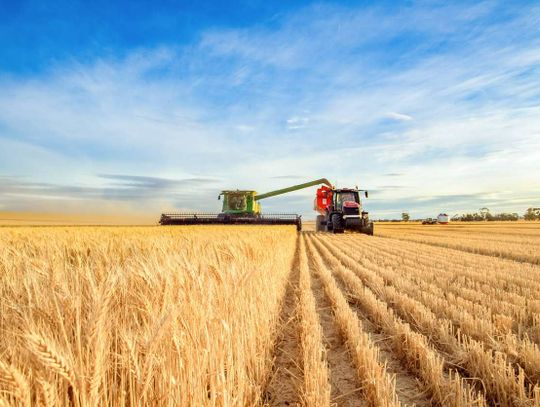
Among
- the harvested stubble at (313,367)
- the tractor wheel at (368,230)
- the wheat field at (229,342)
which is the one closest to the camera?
the wheat field at (229,342)

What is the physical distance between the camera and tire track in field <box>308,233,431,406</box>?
2.83 m

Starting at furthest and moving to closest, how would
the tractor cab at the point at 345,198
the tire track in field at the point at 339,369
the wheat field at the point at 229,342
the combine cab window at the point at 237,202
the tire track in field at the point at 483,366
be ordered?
the combine cab window at the point at 237,202 < the tractor cab at the point at 345,198 < the tire track in field at the point at 339,369 < the tire track in field at the point at 483,366 < the wheat field at the point at 229,342

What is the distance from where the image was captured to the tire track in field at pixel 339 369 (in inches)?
110

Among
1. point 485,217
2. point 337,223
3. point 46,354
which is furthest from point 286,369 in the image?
point 485,217

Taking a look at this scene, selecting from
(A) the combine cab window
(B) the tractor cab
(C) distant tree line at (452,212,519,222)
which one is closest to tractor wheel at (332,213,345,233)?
(B) the tractor cab

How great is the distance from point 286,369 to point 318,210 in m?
29.4

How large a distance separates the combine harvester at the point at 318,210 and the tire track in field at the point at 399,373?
1964 centimetres

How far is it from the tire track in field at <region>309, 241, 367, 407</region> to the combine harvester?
1953 centimetres

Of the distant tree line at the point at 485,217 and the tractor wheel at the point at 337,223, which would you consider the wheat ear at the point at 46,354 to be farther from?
the distant tree line at the point at 485,217

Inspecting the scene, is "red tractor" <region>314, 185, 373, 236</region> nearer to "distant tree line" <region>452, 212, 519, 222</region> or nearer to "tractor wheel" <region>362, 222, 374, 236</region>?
"tractor wheel" <region>362, 222, 374, 236</region>

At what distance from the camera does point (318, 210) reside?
106 feet

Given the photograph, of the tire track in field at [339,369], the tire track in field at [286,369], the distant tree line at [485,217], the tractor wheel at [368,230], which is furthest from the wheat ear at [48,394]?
the distant tree line at [485,217]

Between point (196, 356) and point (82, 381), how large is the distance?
2.41ft

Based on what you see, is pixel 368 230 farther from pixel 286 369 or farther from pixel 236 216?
pixel 286 369
